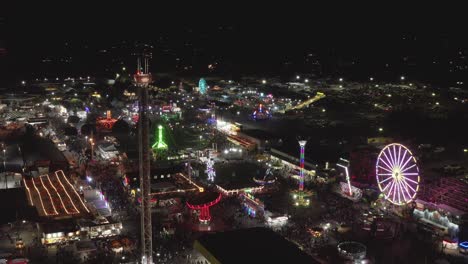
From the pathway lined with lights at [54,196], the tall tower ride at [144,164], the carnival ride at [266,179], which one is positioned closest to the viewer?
the tall tower ride at [144,164]

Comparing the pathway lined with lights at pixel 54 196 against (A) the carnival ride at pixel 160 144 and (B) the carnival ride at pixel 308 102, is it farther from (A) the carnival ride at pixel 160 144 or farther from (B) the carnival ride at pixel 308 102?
(B) the carnival ride at pixel 308 102

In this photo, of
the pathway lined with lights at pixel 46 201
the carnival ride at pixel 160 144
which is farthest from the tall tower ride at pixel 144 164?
the carnival ride at pixel 160 144

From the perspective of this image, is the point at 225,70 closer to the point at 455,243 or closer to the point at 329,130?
the point at 329,130

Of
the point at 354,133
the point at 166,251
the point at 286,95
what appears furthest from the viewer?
the point at 286,95

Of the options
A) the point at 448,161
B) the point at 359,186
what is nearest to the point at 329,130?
the point at 448,161

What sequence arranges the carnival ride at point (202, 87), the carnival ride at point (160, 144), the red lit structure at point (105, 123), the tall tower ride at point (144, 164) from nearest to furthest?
the tall tower ride at point (144, 164)
the carnival ride at point (160, 144)
the red lit structure at point (105, 123)
the carnival ride at point (202, 87)

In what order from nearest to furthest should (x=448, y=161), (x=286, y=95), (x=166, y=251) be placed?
(x=166, y=251) < (x=448, y=161) < (x=286, y=95)

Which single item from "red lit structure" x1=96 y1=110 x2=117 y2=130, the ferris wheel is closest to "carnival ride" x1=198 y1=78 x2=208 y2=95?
"red lit structure" x1=96 y1=110 x2=117 y2=130
